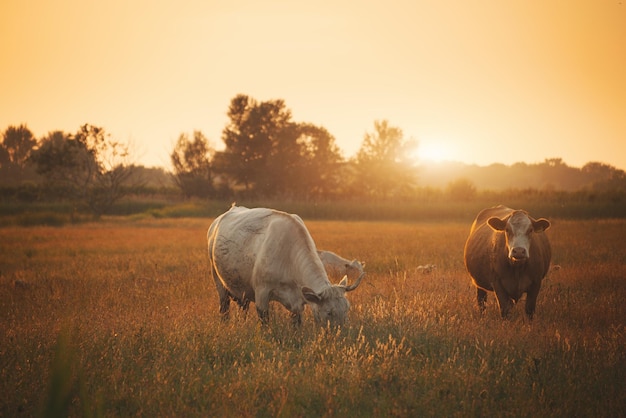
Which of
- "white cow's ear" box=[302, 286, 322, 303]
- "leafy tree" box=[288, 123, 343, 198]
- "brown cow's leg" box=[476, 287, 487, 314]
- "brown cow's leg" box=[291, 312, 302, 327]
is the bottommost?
"brown cow's leg" box=[476, 287, 487, 314]

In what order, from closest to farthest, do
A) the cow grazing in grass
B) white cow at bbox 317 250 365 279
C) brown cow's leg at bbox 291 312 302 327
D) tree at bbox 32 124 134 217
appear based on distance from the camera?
brown cow's leg at bbox 291 312 302 327, the cow grazing in grass, white cow at bbox 317 250 365 279, tree at bbox 32 124 134 217

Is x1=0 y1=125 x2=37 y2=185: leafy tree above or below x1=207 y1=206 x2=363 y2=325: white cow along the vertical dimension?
above

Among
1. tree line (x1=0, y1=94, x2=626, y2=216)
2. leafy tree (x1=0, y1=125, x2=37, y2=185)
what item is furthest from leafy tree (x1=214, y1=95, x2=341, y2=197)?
leafy tree (x1=0, y1=125, x2=37, y2=185)

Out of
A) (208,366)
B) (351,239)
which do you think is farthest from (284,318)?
(351,239)

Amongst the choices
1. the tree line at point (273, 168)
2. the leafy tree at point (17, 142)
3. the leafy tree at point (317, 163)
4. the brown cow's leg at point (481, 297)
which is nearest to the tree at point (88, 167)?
the tree line at point (273, 168)

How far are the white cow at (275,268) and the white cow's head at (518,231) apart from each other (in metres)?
2.98

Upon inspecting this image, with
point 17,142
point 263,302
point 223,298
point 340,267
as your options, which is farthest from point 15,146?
point 263,302

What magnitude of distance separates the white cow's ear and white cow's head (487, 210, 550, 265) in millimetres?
3525

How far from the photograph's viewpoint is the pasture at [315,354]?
5223mm

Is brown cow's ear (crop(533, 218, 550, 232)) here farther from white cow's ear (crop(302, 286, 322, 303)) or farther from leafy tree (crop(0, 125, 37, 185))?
leafy tree (crop(0, 125, 37, 185))

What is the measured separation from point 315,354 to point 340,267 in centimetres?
728

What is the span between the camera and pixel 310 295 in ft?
23.0

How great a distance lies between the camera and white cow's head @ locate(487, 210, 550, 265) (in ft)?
27.5

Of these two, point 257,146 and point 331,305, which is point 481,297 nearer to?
point 331,305
